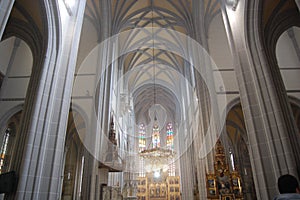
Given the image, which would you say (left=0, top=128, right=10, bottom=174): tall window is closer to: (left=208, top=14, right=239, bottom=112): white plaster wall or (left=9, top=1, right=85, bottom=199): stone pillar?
(left=9, top=1, right=85, bottom=199): stone pillar

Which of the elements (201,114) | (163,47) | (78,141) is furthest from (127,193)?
(163,47)

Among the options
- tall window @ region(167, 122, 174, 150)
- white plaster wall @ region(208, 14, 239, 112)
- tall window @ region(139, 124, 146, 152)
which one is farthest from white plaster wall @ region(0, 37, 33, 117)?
tall window @ region(167, 122, 174, 150)

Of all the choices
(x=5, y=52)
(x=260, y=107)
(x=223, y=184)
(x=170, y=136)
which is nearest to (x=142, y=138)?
(x=170, y=136)

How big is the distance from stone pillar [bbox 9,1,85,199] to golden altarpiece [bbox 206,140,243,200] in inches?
193

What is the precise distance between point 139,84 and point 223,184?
1703 centimetres

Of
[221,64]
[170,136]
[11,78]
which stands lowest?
[11,78]

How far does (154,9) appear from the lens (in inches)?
643

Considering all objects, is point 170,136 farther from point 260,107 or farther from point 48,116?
point 48,116

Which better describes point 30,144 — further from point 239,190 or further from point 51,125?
point 239,190

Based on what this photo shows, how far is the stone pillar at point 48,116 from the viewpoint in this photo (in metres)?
4.73

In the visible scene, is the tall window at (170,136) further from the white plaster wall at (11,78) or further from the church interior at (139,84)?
the white plaster wall at (11,78)

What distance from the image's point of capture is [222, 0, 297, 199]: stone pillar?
472cm

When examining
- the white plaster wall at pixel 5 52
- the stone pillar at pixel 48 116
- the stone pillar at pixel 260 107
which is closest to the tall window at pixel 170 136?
the white plaster wall at pixel 5 52

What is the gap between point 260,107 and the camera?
5277 millimetres
